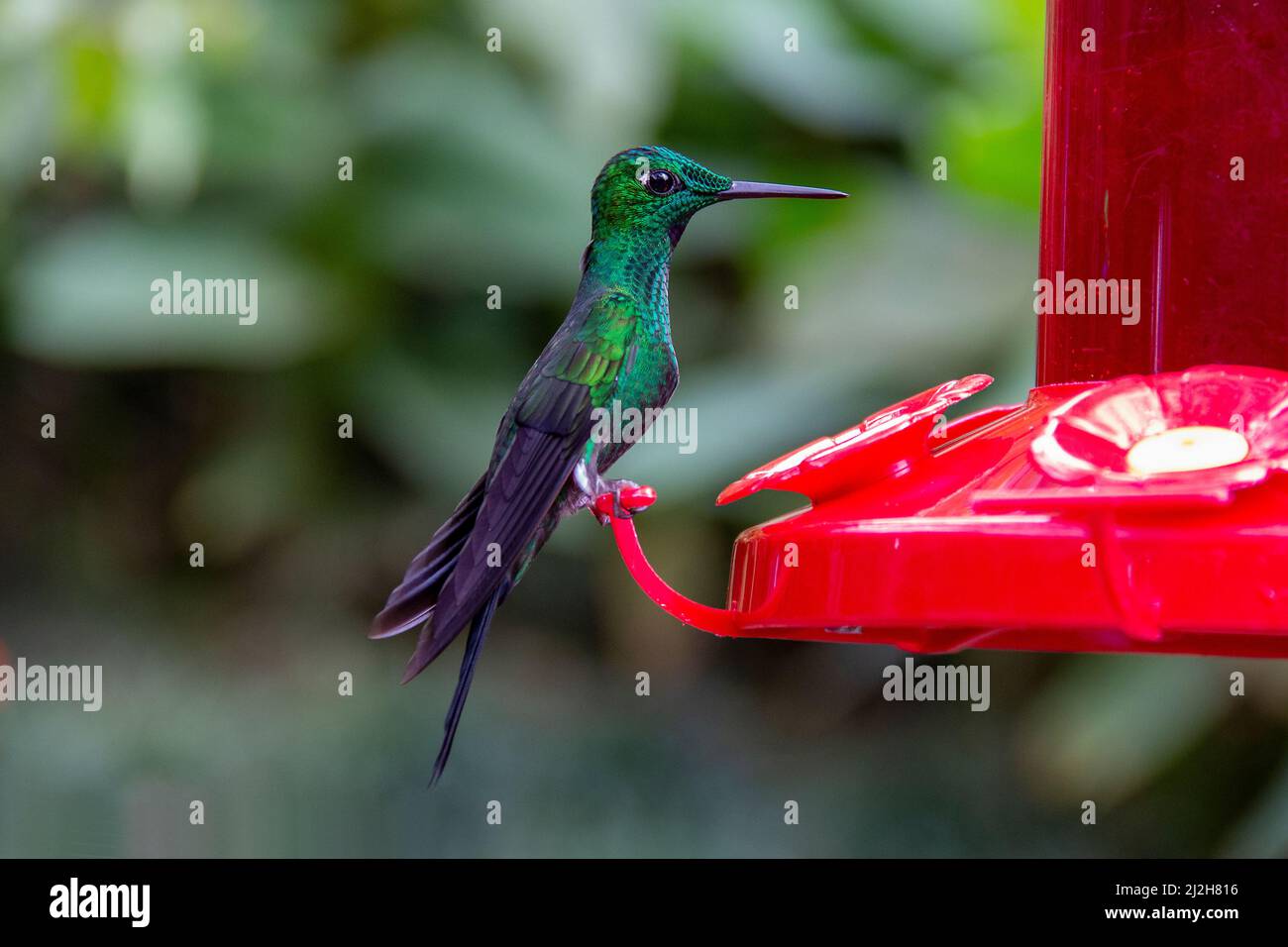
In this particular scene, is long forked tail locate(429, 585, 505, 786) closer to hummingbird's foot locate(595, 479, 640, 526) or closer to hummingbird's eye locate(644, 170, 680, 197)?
hummingbird's foot locate(595, 479, 640, 526)

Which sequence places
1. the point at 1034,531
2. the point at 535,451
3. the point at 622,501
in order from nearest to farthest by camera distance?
the point at 1034,531 → the point at 622,501 → the point at 535,451

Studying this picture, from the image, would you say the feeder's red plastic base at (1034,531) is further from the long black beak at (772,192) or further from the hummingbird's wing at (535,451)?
the long black beak at (772,192)

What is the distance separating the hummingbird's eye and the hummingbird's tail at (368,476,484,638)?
0.73 meters

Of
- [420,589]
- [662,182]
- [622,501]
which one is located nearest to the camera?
[622,501]

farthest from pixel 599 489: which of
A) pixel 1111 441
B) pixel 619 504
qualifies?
pixel 1111 441

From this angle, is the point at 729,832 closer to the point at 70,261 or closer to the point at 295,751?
the point at 295,751

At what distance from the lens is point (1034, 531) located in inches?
68.6

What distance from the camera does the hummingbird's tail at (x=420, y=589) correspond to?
99.0 inches

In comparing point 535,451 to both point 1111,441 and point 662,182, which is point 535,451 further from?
point 1111,441

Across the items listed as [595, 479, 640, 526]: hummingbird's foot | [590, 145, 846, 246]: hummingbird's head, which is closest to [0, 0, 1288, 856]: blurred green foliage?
[590, 145, 846, 246]: hummingbird's head

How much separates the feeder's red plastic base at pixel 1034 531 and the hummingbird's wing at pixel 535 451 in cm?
30

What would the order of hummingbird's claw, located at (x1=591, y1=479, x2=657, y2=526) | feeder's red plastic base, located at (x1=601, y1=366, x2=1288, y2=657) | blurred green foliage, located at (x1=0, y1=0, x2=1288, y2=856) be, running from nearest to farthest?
feeder's red plastic base, located at (x1=601, y1=366, x2=1288, y2=657), hummingbird's claw, located at (x1=591, y1=479, x2=657, y2=526), blurred green foliage, located at (x1=0, y1=0, x2=1288, y2=856)

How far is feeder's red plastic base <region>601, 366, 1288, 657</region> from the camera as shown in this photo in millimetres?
1654

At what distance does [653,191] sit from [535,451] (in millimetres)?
601
